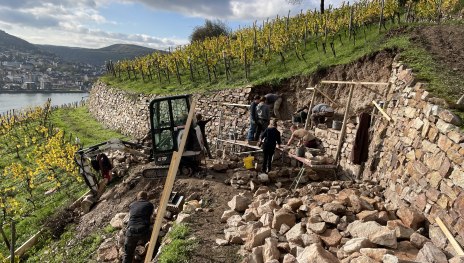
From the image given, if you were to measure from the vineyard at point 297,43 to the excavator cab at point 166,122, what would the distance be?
744 centimetres

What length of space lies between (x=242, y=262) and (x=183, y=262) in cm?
107

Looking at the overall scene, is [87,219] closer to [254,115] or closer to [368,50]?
[254,115]

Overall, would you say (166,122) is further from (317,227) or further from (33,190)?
(33,190)

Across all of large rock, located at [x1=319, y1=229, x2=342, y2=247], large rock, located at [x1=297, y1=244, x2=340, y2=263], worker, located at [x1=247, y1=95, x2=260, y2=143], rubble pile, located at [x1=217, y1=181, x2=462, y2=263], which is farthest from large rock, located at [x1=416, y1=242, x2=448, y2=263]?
worker, located at [x1=247, y1=95, x2=260, y2=143]

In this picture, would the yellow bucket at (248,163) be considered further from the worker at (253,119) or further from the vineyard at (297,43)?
the vineyard at (297,43)

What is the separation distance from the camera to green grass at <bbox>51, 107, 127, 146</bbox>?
76.1 feet

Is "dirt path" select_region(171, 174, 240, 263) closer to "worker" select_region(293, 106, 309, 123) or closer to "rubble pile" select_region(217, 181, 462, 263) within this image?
"rubble pile" select_region(217, 181, 462, 263)

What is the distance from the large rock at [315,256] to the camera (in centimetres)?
508

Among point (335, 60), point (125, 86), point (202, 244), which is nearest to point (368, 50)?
point (335, 60)

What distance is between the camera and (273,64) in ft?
61.1

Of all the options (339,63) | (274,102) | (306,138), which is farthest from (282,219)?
(339,63)

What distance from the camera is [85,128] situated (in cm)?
2825

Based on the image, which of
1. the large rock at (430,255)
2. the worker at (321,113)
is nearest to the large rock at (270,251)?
the large rock at (430,255)

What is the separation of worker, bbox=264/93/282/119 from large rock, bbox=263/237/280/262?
9160 mm
